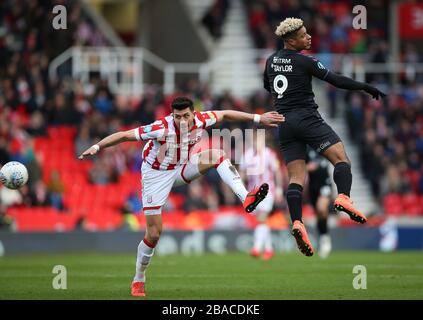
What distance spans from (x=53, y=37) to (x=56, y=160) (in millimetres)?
3724

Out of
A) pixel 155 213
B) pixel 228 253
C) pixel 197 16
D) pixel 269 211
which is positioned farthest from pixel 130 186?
pixel 155 213

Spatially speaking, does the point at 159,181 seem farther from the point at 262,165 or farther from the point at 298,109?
the point at 262,165

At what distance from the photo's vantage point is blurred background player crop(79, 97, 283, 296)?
45.4ft

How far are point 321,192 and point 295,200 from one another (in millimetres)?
7637

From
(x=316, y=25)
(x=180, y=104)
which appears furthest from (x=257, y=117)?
(x=316, y=25)

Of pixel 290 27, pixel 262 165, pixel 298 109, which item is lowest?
pixel 262 165

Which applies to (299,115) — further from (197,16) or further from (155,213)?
(197,16)

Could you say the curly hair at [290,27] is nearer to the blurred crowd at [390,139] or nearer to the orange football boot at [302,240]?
the orange football boot at [302,240]

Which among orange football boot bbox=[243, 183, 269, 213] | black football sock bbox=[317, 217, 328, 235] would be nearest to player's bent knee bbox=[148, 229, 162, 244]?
orange football boot bbox=[243, 183, 269, 213]

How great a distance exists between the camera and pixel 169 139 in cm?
1406

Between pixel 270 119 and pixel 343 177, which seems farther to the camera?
pixel 343 177

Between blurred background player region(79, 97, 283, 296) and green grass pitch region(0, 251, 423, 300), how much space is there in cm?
80

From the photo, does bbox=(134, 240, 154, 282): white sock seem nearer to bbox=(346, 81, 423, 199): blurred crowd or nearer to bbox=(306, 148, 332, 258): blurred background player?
bbox=(306, 148, 332, 258): blurred background player

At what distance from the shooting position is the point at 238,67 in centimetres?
3238
